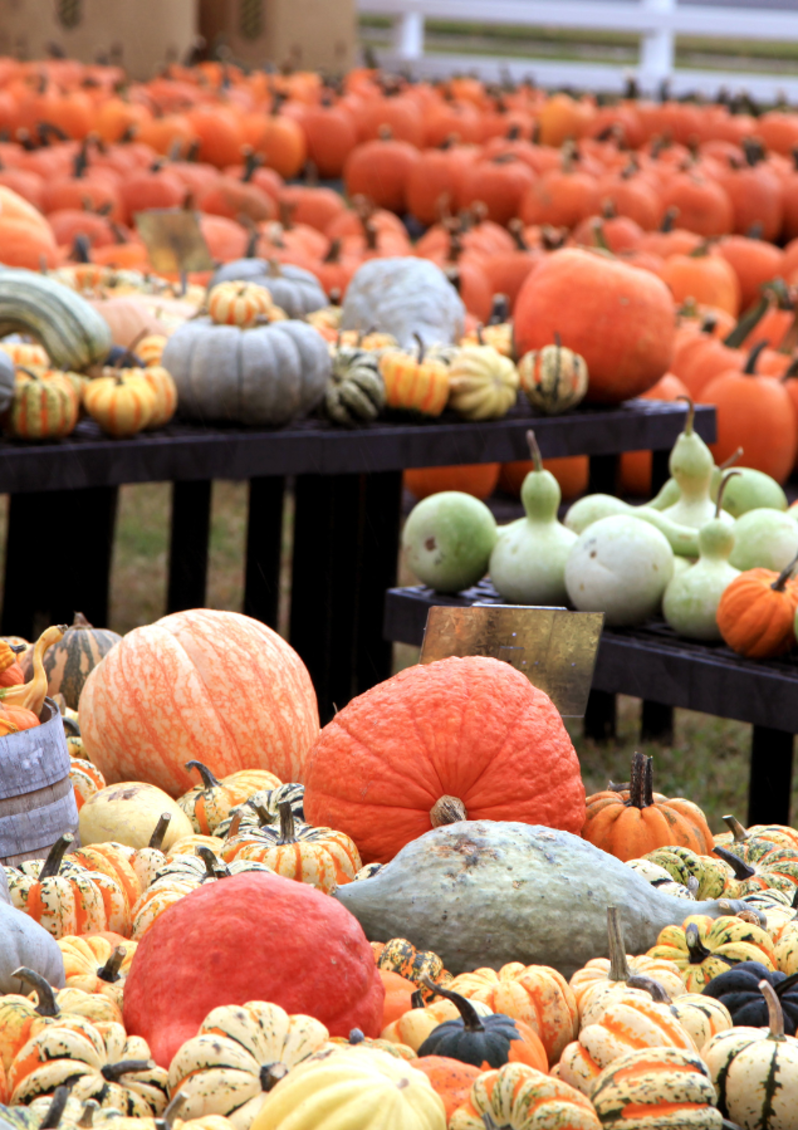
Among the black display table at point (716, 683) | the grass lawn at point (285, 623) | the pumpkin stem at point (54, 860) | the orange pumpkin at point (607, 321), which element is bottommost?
the grass lawn at point (285, 623)

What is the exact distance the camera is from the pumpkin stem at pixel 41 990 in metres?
1.42

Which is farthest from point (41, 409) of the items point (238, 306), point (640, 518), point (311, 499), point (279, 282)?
point (279, 282)

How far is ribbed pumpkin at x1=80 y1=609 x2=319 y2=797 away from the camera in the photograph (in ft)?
8.13

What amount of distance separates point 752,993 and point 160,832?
2.58 feet

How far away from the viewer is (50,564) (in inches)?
234

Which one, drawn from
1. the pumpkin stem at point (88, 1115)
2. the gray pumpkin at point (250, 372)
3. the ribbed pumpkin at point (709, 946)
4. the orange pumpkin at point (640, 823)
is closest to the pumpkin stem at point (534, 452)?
the orange pumpkin at point (640, 823)

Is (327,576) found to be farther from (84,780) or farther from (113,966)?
(113,966)

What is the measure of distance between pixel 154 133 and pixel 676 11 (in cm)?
773

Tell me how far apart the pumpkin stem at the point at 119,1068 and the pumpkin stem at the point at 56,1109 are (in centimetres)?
10

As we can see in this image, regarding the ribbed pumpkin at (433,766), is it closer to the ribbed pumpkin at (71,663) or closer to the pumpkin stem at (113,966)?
the pumpkin stem at (113,966)

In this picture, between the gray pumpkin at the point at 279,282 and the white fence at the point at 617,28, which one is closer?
the gray pumpkin at the point at 279,282

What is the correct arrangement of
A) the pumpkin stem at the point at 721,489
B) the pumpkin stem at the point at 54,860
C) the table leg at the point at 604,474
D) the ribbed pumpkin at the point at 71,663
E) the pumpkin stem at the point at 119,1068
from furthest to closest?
the table leg at the point at 604,474 → the pumpkin stem at the point at 721,489 → the ribbed pumpkin at the point at 71,663 → the pumpkin stem at the point at 54,860 → the pumpkin stem at the point at 119,1068

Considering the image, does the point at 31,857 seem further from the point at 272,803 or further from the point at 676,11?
the point at 676,11

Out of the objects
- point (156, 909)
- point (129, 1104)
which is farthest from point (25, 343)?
point (129, 1104)
